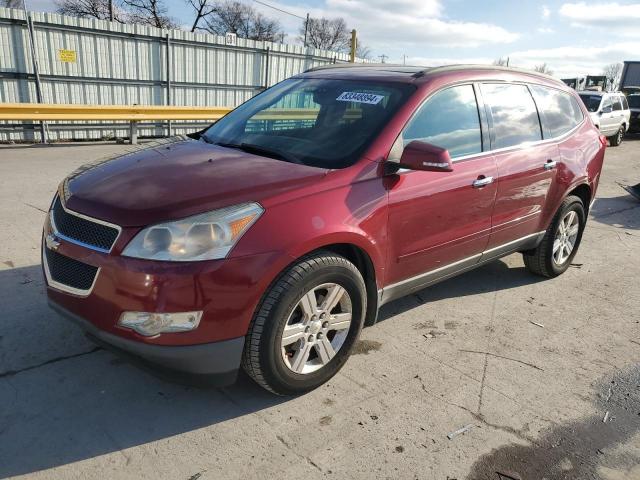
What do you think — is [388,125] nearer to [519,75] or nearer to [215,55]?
[519,75]

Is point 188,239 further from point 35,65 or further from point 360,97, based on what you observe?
point 35,65

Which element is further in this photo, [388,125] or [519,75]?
[519,75]

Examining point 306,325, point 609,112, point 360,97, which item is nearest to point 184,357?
point 306,325

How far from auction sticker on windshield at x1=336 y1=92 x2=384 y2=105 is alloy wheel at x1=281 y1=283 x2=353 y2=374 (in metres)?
1.31

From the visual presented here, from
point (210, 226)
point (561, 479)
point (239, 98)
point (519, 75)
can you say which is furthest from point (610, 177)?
point (210, 226)

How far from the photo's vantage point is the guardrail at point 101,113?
10.2m

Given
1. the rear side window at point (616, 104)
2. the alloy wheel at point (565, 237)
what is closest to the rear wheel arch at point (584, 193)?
the alloy wheel at point (565, 237)

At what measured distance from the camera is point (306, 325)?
2875 mm

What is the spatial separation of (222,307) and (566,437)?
6.41 feet

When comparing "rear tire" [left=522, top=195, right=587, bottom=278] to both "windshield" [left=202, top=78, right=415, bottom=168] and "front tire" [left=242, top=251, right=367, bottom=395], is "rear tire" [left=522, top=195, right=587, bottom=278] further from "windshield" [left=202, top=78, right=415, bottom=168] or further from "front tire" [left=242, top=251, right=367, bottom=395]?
"front tire" [left=242, top=251, right=367, bottom=395]

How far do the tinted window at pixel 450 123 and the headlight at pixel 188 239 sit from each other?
137 cm

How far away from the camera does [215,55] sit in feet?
47.4

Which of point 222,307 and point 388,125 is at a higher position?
point 388,125

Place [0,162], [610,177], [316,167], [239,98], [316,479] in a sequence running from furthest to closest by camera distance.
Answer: [239,98] < [610,177] < [0,162] < [316,167] < [316,479]
